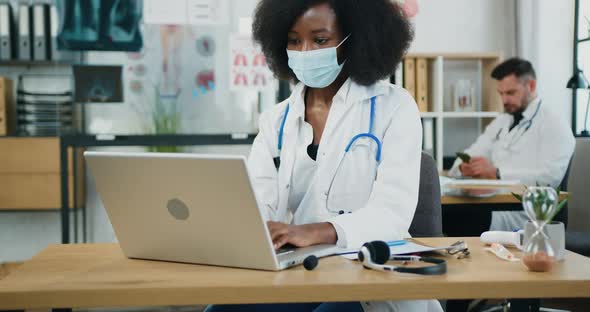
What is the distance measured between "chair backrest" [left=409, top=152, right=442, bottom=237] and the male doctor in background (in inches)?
68.2

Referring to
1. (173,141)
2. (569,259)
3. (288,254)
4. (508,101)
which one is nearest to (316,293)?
(288,254)

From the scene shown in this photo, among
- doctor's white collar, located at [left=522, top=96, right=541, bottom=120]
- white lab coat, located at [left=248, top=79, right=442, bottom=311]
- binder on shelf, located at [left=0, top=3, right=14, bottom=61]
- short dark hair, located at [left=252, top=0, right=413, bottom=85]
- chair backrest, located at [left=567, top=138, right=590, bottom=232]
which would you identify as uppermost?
binder on shelf, located at [left=0, top=3, right=14, bottom=61]

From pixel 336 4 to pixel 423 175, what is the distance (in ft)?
1.64

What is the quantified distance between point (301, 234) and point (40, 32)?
3281 millimetres

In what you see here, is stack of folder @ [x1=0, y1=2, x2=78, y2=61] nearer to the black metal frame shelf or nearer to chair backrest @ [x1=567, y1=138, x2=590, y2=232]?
the black metal frame shelf

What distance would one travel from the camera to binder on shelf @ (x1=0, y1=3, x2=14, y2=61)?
4.02 meters

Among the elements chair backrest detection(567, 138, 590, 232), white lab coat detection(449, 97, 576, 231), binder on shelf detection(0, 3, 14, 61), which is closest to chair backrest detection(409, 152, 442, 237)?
white lab coat detection(449, 97, 576, 231)

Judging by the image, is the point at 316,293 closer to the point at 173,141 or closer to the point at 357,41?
the point at 357,41

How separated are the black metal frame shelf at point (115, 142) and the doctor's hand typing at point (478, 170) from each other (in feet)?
3.94

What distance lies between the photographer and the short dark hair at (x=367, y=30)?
171cm

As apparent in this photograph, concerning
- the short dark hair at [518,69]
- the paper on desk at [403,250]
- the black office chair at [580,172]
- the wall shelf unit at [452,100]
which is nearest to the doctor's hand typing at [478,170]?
the black office chair at [580,172]

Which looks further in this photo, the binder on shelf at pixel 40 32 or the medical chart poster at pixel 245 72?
the medical chart poster at pixel 245 72

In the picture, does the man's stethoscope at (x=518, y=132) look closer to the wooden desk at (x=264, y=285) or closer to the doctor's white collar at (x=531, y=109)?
the doctor's white collar at (x=531, y=109)

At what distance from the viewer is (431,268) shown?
3.60ft
